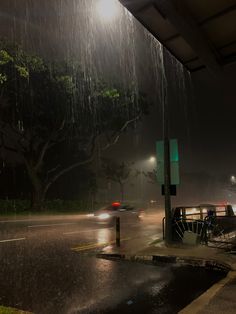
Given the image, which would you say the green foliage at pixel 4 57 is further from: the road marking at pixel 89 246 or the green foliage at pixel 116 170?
the green foliage at pixel 116 170

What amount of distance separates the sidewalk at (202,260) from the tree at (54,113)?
17.5 m

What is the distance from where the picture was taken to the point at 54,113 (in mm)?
29828

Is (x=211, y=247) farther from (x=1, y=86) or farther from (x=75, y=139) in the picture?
(x=75, y=139)

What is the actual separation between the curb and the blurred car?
473 inches

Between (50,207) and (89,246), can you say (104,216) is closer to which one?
(89,246)

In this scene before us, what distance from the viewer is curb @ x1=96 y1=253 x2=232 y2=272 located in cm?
897

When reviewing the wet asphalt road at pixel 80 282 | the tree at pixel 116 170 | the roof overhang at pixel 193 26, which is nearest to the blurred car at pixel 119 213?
the wet asphalt road at pixel 80 282

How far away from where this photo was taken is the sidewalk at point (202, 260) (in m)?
5.45

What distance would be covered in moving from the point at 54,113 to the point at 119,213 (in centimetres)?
1112

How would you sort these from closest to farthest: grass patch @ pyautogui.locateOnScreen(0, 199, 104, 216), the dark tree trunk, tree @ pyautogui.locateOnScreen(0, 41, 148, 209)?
tree @ pyautogui.locateOnScreen(0, 41, 148, 209), grass patch @ pyautogui.locateOnScreen(0, 199, 104, 216), the dark tree trunk

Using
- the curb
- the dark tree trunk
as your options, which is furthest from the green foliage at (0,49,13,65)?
the dark tree trunk

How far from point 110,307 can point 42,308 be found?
1124 mm

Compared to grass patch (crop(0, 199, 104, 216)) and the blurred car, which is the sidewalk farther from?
grass patch (crop(0, 199, 104, 216))

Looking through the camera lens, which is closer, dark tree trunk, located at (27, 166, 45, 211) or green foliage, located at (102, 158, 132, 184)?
dark tree trunk, located at (27, 166, 45, 211)
